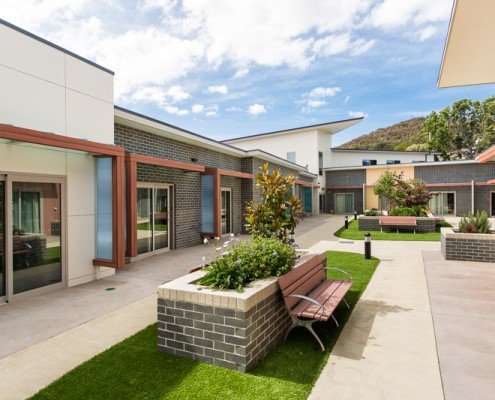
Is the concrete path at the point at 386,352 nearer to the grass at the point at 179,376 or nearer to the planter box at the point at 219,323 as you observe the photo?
the grass at the point at 179,376

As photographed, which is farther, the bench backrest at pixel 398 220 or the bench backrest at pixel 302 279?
the bench backrest at pixel 398 220

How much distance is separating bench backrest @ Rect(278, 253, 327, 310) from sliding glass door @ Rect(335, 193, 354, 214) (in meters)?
27.9

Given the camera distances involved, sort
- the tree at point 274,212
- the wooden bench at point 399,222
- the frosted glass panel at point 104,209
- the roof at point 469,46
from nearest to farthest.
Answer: the roof at point 469,46, the tree at point 274,212, the frosted glass panel at point 104,209, the wooden bench at point 399,222

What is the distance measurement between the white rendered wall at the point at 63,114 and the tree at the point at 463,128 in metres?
44.9

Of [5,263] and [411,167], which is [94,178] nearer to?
[5,263]

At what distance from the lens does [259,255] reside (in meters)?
4.78

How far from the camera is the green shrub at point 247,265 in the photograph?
13.7 feet

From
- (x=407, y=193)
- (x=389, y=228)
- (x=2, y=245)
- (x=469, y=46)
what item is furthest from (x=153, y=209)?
(x=407, y=193)

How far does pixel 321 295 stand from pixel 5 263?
5.83 m

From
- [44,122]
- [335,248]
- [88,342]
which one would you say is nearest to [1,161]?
[44,122]

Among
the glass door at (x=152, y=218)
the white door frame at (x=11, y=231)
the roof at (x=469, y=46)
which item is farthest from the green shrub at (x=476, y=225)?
the white door frame at (x=11, y=231)

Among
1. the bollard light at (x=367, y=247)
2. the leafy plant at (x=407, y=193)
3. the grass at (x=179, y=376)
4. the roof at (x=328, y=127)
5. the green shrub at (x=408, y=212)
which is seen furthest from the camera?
the roof at (x=328, y=127)

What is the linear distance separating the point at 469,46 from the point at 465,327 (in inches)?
197

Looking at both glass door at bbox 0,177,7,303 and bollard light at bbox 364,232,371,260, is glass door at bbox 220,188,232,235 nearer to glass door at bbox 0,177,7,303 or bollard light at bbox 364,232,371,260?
bollard light at bbox 364,232,371,260
